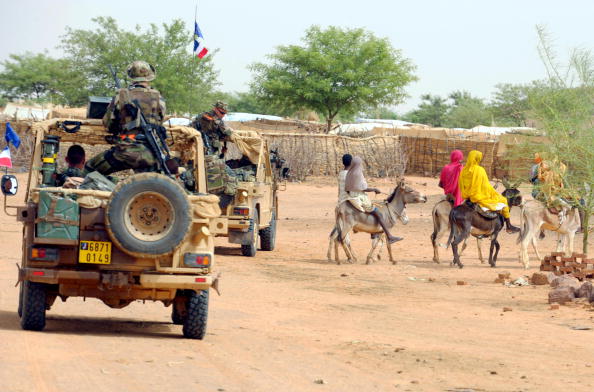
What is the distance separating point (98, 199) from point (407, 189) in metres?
10.3

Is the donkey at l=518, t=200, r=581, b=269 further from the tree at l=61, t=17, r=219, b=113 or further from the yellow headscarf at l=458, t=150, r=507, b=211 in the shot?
the tree at l=61, t=17, r=219, b=113

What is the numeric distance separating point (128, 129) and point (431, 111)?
8436 cm

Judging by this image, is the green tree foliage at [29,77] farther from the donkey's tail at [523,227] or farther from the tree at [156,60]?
the donkey's tail at [523,227]

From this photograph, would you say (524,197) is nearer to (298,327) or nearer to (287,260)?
(287,260)

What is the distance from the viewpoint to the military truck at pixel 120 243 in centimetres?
865

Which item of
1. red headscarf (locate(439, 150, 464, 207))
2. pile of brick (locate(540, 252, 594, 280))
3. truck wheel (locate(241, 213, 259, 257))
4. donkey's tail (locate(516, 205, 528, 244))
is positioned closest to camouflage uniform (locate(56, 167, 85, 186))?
truck wheel (locate(241, 213, 259, 257))

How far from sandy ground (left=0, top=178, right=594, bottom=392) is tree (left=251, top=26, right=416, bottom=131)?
3513 centimetres

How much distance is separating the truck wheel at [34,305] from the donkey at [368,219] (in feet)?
30.4

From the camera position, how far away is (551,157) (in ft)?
58.2

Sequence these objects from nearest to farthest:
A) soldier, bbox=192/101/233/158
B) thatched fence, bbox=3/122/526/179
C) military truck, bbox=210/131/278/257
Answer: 1. military truck, bbox=210/131/278/257
2. soldier, bbox=192/101/233/158
3. thatched fence, bbox=3/122/526/179

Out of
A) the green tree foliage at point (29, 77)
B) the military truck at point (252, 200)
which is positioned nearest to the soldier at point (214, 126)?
the military truck at point (252, 200)

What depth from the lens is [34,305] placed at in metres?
9.07

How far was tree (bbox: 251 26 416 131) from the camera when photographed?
2037 inches

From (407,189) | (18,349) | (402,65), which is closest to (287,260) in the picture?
(407,189)
